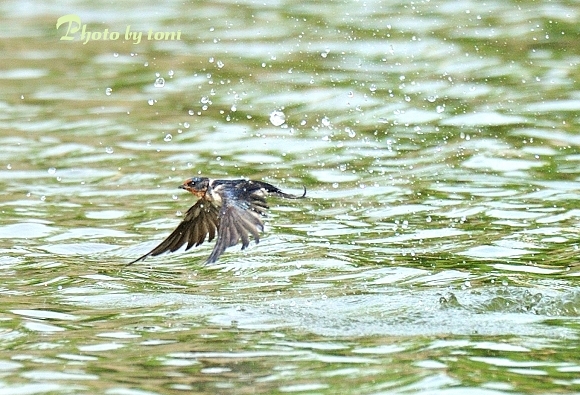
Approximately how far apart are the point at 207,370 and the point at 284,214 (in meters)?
3.75

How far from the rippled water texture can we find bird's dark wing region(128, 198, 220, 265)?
287 millimetres

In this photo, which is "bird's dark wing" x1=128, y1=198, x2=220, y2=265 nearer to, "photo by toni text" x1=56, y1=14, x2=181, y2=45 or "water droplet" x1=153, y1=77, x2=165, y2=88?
"water droplet" x1=153, y1=77, x2=165, y2=88

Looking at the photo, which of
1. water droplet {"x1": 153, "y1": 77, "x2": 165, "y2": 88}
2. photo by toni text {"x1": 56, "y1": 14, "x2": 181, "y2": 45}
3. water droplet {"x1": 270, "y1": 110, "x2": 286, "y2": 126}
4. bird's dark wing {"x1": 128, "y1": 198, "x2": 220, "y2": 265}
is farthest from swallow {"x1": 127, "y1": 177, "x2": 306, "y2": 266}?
photo by toni text {"x1": 56, "y1": 14, "x2": 181, "y2": 45}

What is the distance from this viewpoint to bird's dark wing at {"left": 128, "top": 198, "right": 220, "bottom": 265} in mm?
7852

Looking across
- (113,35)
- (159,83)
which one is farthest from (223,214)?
(113,35)

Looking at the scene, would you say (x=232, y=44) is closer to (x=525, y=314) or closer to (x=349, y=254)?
(x=349, y=254)

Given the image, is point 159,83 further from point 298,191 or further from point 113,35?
point 298,191

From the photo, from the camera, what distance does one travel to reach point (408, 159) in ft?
35.7

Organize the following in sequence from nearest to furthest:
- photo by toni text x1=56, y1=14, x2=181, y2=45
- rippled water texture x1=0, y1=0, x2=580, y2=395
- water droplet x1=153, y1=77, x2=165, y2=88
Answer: rippled water texture x1=0, y1=0, x2=580, y2=395, water droplet x1=153, y1=77, x2=165, y2=88, photo by toni text x1=56, y1=14, x2=181, y2=45

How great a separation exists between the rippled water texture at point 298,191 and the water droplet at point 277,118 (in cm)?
6

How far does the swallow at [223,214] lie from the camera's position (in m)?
7.05

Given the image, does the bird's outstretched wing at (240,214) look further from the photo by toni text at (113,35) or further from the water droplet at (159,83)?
the photo by toni text at (113,35)

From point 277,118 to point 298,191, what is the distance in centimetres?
178

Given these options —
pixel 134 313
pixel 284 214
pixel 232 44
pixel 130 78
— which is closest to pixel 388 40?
pixel 232 44
